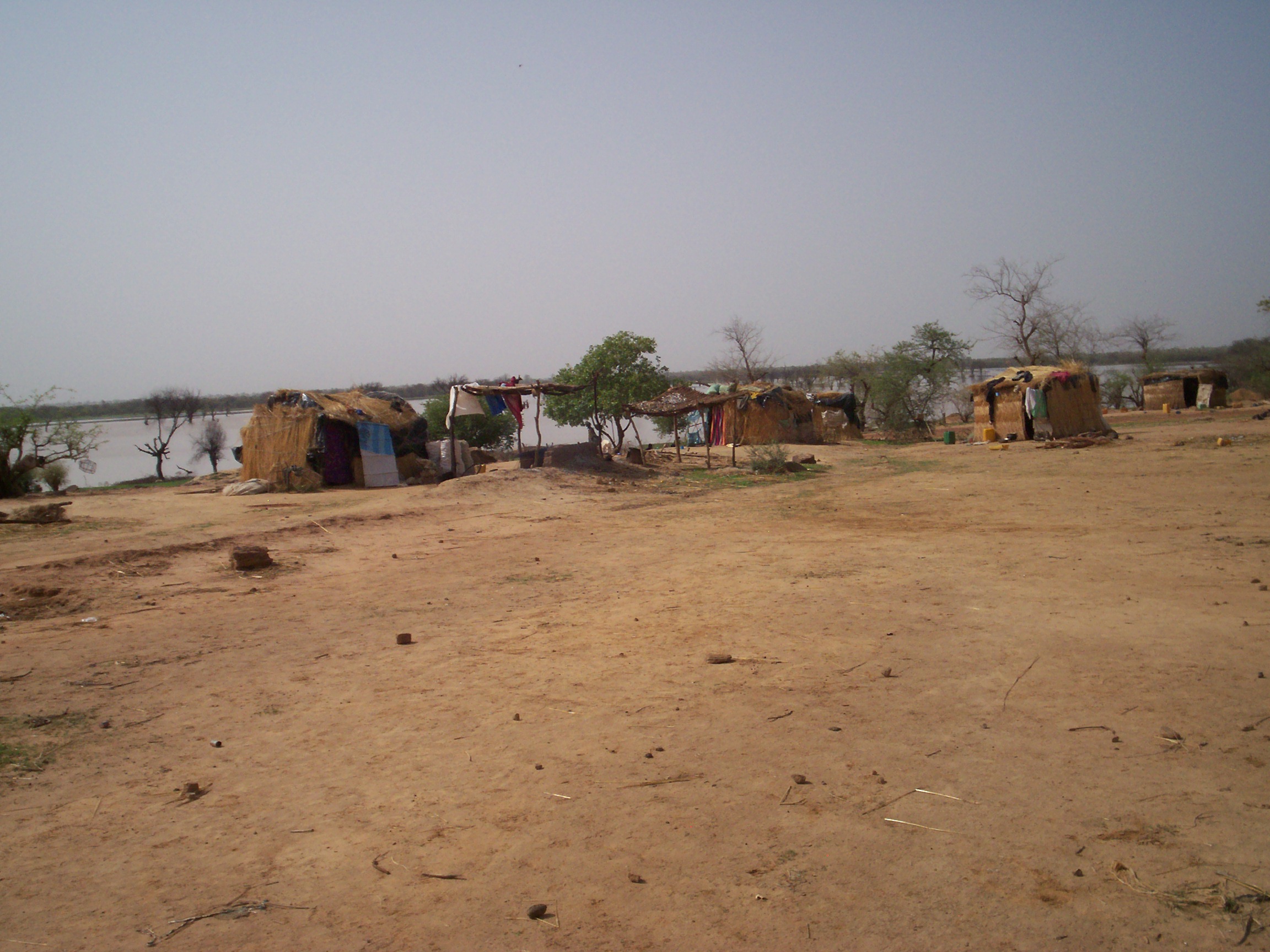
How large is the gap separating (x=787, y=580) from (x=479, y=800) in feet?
14.0

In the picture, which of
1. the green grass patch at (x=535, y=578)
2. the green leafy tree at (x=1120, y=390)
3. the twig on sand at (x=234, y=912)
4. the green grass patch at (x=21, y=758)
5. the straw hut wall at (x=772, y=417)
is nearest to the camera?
the twig on sand at (x=234, y=912)

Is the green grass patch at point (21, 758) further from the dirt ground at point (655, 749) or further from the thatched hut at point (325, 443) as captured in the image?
the thatched hut at point (325, 443)

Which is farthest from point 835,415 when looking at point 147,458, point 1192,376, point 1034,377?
point 147,458

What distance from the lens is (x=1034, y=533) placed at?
28.5 feet

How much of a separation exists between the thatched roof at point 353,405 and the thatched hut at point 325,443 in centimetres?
2

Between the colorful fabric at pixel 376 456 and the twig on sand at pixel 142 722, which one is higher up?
the colorful fabric at pixel 376 456

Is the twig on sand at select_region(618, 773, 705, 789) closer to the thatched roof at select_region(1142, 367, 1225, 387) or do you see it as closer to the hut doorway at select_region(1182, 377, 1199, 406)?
the thatched roof at select_region(1142, 367, 1225, 387)

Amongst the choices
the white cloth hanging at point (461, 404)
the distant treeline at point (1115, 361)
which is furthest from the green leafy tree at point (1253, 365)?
the white cloth hanging at point (461, 404)

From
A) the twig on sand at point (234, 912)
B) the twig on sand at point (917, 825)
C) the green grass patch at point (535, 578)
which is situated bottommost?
the twig on sand at point (234, 912)

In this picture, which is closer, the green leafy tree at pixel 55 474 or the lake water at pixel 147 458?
the green leafy tree at pixel 55 474

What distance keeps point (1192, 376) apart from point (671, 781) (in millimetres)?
35674

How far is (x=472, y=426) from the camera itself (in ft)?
93.4

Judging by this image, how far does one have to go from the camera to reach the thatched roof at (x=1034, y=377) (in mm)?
21969

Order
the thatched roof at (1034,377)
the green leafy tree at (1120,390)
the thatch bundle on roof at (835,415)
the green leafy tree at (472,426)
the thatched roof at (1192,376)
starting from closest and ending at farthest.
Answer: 1. the thatched roof at (1034,377)
2. the green leafy tree at (472,426)
3. the thatch bundle on roof at (835,415)
4. the thatched roof at (1192,376)
5. the green leafy tree at (1120,390)
